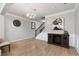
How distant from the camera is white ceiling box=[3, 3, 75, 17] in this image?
1972mm

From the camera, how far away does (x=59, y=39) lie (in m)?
2.14

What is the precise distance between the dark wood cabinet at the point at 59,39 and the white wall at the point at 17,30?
404 millimetres

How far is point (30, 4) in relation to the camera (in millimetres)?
1982

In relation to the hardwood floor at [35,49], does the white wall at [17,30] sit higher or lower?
higher

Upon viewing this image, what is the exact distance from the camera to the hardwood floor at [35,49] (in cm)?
200

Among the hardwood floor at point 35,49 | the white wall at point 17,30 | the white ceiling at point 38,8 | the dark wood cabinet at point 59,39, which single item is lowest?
the hardwood floor at point 35,49

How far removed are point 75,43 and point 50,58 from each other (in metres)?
Answer: 0.63

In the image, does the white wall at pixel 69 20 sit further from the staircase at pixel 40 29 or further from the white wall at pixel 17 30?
the white wall at pixel 17 30

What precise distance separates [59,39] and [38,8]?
83 cm

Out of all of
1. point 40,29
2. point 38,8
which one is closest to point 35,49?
point 40,29

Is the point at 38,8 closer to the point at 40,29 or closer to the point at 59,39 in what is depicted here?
the point at 40,29

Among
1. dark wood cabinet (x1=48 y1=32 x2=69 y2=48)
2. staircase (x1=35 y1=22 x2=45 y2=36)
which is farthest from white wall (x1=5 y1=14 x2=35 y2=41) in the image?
dark wood cabinet (x1=48 y1=32 x2=69 y2=48)

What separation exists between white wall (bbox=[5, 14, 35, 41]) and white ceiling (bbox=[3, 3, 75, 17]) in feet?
0.46

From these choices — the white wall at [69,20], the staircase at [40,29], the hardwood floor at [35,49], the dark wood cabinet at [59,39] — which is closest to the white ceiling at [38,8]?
the white wall at [69,20]
